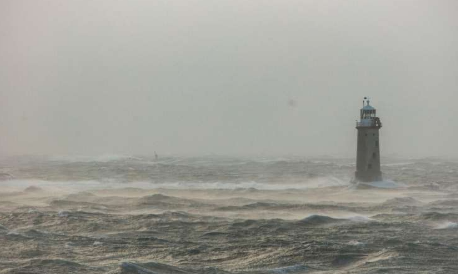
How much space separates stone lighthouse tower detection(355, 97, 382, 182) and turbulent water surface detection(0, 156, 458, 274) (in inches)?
30.5

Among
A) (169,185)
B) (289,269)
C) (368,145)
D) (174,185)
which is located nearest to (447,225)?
(289,269)

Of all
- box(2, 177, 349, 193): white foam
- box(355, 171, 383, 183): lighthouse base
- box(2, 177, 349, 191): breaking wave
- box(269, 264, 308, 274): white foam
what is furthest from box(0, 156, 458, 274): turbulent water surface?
box(2, 177, 349, 191): breaking wave

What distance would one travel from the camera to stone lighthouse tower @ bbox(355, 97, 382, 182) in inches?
1732

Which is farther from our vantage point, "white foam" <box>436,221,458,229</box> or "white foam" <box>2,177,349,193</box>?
"white foam" <box>2,177,349,193</box>

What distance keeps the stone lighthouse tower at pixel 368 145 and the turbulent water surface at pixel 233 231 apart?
775mm

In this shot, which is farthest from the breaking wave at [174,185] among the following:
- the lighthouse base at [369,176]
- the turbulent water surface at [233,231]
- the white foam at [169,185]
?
the turbulent water surface at [233,231]

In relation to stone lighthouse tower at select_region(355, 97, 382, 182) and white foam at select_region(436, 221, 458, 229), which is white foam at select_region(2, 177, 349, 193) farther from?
white foam at select_region(436, 221, 458, 229)

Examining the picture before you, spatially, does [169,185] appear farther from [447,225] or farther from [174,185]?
[447,225]

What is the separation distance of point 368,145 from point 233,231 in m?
21.0

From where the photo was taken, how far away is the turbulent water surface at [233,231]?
1902cm

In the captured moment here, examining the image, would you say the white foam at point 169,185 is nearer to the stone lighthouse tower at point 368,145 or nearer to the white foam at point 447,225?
the stone lighthouse tower at point 368,145

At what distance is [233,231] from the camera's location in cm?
2512

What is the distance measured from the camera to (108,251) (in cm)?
2105

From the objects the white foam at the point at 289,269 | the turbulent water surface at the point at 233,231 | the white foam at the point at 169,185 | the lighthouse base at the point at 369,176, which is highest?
the lighthouse base at the point at 369,176
